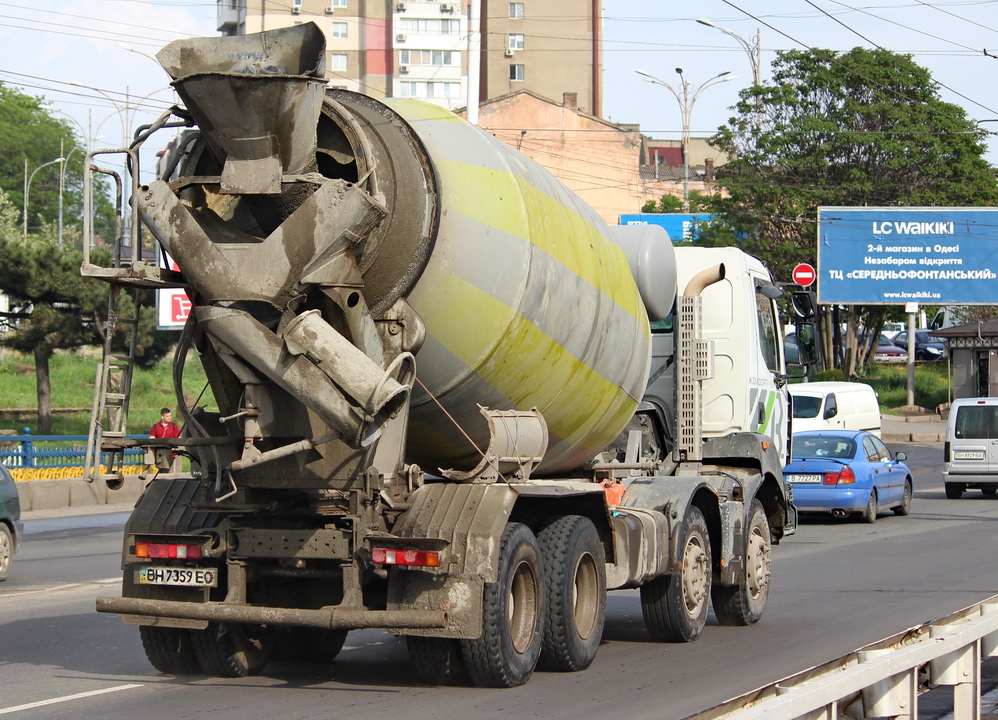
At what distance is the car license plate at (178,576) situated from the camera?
26.3ft

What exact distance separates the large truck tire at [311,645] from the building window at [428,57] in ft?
303

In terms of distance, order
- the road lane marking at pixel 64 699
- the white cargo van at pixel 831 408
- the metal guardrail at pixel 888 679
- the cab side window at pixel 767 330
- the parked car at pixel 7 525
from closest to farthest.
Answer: the metal guardrail at pixel 888 679 → the road lane marking at pixel 64 699 → the cab side window at pixel 767 330 → the parked car at pixel 7 525 → the white cargo van at pixel 831 408

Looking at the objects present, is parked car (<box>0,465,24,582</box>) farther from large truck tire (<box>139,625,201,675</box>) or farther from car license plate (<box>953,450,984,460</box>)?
car license plate (<box>953,450,984,460</box>)

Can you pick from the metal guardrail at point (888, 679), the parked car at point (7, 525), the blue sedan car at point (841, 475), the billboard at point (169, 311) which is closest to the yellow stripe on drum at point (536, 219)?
the metal guardrail at point (888, 679)

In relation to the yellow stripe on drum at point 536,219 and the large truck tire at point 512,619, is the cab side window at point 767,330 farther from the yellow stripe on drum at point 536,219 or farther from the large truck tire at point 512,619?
the large truck tire at point 512,619

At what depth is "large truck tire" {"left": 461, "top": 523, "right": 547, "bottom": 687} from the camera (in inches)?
305

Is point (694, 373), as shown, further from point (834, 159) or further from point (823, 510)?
point (834, 159)

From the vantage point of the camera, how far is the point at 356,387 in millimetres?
7285

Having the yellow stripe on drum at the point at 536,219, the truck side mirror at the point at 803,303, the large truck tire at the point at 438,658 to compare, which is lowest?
the large truck tire at the point at 438,658

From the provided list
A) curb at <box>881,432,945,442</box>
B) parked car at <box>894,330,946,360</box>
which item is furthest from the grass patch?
parked car at <box>894,330,946,360</box>

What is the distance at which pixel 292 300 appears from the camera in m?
7.49

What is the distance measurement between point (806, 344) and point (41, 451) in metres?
15.8

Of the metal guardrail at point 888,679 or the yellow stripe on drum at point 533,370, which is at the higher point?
the yellow stripe on drum at point 533,370

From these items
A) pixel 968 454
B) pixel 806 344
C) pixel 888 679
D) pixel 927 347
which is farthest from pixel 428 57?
pixel 888 679
